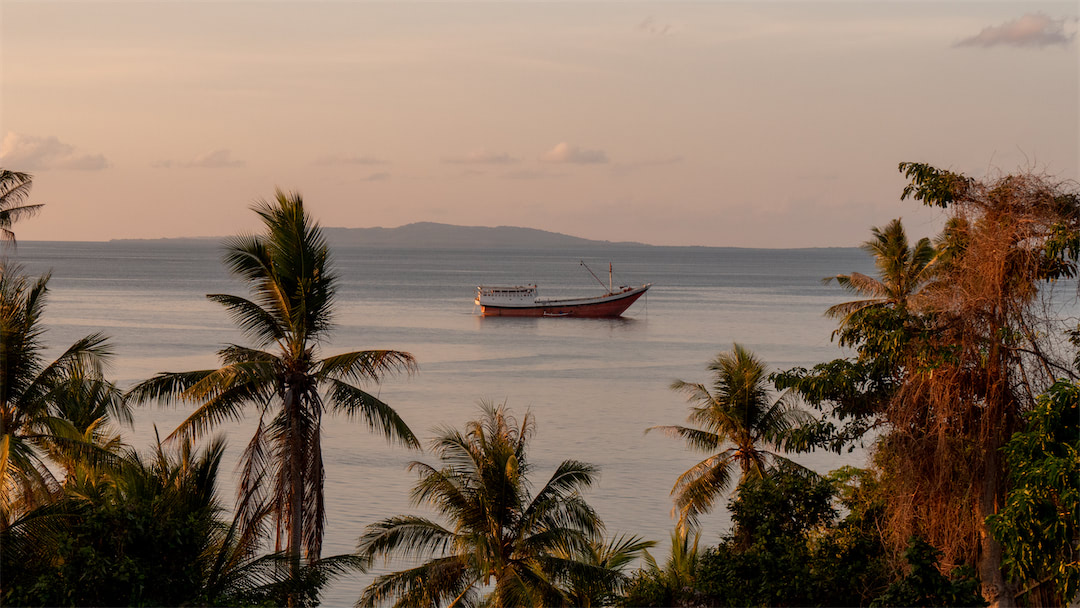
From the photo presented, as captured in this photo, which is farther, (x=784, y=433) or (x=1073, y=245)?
(x=784, y=433)

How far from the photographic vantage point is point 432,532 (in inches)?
793

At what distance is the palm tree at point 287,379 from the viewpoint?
57.0 feet

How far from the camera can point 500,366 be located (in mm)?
82438

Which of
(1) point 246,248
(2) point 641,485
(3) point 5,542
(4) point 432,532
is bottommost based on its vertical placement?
(2) point 641,485

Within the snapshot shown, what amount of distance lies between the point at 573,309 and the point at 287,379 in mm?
114737

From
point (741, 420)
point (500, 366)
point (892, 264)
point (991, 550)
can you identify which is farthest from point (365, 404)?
point (500, 366)

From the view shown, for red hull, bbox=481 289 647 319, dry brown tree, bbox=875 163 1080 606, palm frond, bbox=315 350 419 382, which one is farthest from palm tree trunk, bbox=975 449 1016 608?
→ red hull, bbox=481 289 647 319

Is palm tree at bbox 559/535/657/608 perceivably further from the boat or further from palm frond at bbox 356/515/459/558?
the boat

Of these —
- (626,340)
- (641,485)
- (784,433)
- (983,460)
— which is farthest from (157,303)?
(983,460)

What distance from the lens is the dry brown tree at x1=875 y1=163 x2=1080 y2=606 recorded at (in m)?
15.9

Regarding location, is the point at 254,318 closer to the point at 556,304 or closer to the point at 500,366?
the point at 500,366

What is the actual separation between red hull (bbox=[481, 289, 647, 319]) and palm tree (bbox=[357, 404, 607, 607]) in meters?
108

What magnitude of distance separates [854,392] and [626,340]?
293ft

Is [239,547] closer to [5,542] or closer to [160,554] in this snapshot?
[160,554]
